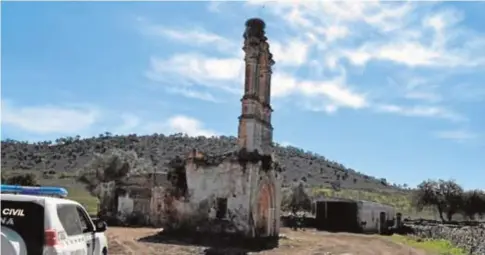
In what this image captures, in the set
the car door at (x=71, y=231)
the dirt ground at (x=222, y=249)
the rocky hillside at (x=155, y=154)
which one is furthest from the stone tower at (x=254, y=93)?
the rocky hillside at (x=155, y=154)

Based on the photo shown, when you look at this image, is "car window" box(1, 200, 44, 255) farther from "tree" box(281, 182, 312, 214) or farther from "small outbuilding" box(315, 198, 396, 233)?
"tree" box(281, 182, 312, 214)

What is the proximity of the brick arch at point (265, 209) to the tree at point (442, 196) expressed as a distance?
39.2 m

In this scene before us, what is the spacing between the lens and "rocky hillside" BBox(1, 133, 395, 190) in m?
85.3

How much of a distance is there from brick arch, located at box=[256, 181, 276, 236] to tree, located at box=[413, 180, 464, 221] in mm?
39165

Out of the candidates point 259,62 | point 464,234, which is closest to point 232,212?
point 259,62

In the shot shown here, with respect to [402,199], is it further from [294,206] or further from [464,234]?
[464,234]

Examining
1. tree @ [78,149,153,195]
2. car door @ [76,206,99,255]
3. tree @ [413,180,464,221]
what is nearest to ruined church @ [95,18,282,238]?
car door @ [76,206,99,255]

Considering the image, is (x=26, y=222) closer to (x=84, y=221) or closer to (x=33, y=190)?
(x=33, y=190)

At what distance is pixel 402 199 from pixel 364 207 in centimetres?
4120

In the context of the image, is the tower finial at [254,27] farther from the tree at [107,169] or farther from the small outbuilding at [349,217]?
the tree at [107,169]

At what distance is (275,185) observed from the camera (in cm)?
3048

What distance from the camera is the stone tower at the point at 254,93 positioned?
2748 centimetres

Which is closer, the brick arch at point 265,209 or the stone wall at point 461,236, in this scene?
the brick arch at point 265,209

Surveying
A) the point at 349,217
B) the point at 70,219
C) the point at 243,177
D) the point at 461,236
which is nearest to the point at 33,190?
the point at 70,219
